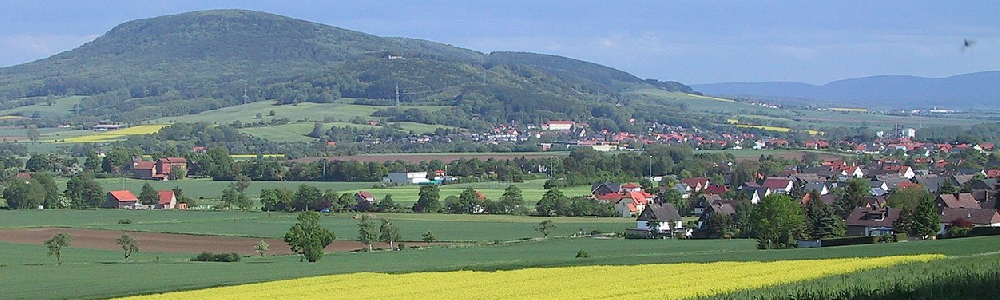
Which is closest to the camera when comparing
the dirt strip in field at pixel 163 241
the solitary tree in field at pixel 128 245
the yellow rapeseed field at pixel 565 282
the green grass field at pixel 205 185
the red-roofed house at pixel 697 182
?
the yellow rapeseed field at pixel 565 282

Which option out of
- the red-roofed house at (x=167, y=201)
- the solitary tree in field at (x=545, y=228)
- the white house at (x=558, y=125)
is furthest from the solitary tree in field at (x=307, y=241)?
the white house at (x=558, y=125)

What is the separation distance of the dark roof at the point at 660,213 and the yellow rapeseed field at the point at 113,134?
9926 cm

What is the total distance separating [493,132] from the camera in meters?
173

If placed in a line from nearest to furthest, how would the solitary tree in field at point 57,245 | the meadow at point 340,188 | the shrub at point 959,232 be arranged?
the shrub at point 959,232, the solitary tree in field at point 57,245, the meadow at point 340,188

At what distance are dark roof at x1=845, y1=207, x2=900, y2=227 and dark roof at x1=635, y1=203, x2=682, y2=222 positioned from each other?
27.3ft

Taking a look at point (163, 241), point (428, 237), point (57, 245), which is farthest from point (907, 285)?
point (163, 241)

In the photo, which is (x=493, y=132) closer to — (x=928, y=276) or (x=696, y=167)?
(x=696, y=167)

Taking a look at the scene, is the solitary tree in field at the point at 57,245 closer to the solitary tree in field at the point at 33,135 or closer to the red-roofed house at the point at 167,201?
the red-roofed house at the point at 167,201

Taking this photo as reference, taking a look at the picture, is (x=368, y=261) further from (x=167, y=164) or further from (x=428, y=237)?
(x=167, y=164)

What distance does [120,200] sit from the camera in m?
80.2

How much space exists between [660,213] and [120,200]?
33390 millimetres

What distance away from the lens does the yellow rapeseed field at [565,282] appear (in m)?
25.2

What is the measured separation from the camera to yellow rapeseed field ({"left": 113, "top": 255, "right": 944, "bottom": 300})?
2523 centimetres

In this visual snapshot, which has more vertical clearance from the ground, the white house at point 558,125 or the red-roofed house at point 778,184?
the white house at point 558,125
